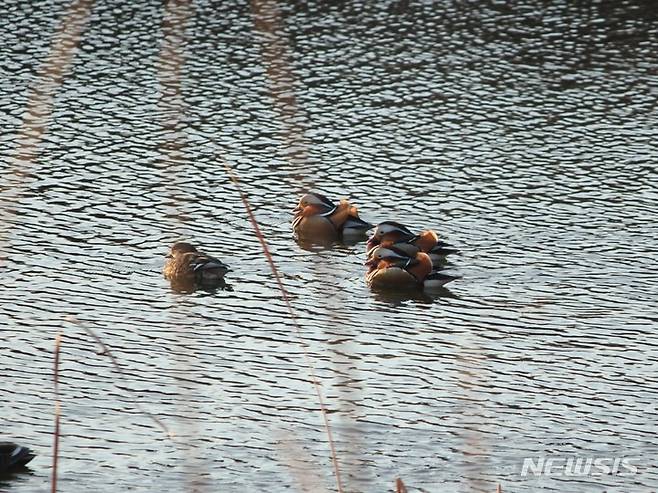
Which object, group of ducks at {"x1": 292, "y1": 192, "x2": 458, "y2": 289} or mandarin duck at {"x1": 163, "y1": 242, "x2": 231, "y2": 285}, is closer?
mandarin duck at {"x1": 163, "y1": 242, "x2": 231, "y2": 285}

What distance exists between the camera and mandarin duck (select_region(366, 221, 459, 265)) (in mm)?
15062

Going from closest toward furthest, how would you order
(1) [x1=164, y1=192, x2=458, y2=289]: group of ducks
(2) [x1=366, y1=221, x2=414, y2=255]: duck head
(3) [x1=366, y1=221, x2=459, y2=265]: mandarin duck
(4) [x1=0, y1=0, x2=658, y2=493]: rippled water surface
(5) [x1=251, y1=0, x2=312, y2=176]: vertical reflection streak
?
(5) [x1=251, y1=0, x2=312, y2=176]: vertical reflection streak → (4) [x1=0, y1=0, x2=658, y2=493]: rippled water surface → (1) [x1=164, y1=192, x2=458, y2=289]: group of ducks → (3) [x1=366, y1=221, x2=459, y2=265]: mandarin duck → (2) [x1=366, y1=221, x2=414, y2=255]: duck head

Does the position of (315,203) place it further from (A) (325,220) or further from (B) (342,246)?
(B) (342,246)

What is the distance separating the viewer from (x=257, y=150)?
1930 cm

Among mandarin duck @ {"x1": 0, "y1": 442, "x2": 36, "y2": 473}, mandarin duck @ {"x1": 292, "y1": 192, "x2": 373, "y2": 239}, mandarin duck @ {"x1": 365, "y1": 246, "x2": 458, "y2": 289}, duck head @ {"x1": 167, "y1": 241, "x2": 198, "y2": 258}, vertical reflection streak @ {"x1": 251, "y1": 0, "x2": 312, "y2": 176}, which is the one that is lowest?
mandarin duck @ {"x1": 292, "y1": 192, "x2": 373, "y2": 239}

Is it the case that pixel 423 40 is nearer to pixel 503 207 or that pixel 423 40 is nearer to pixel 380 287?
pixel 503 207

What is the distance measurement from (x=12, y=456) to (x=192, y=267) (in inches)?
192

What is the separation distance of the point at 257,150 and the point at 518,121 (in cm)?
429

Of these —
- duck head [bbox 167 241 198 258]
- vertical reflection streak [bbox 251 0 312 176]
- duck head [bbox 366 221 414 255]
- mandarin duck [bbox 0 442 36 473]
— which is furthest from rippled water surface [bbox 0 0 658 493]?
duck head [bbox 366 221 414 255]

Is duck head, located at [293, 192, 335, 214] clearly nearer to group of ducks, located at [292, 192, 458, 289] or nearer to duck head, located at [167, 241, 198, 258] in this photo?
group of ducks, located at [292, 192, 458, 289]

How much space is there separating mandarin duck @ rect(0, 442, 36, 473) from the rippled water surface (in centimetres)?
14

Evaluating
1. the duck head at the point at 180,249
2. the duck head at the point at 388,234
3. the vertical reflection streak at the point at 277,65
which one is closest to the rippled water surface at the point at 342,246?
the vertical reflection streak at the point at 277,65

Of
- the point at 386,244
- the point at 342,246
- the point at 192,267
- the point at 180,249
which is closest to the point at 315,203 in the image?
the point at 342,246

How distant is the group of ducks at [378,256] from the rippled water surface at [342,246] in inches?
9.2
